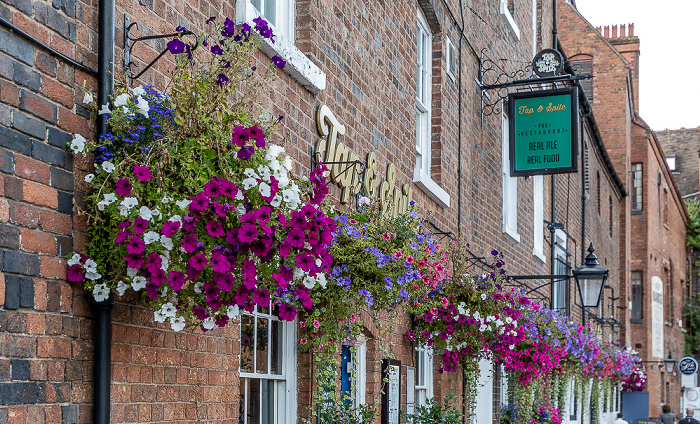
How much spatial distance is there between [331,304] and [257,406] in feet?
2.67

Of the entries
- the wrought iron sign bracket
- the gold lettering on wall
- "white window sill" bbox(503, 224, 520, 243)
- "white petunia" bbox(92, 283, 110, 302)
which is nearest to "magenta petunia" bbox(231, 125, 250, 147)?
"white petunia" bbox(92, 283, 110, 302)

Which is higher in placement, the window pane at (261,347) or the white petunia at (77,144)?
the white petunia at (77,144)

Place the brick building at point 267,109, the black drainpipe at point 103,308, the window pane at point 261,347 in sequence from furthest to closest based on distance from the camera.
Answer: the window pane at point 261,347 → the black drainpipe at point 103,308 → the brick building at point 267,109

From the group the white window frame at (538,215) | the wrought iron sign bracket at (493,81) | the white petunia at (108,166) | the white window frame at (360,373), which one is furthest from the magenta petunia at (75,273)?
Answer: the white window frame at (538,215)

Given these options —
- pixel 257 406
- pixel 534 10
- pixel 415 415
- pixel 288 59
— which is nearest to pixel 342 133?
pixel 288 59

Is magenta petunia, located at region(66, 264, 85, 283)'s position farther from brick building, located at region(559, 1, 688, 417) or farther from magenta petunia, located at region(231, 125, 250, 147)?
brick building, located at region(559, 1, 688, 417)

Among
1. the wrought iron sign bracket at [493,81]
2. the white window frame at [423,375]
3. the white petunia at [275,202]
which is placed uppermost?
the wrought iron sign bracket at [493,81]

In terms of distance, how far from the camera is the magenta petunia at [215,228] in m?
3.30

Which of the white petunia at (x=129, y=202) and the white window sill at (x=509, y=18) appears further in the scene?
the white window sill at (x=509, y=18)

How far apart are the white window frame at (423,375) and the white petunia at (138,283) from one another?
18.8 ft

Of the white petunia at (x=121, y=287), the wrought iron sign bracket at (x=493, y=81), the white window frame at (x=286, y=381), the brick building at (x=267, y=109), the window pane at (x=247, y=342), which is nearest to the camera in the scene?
the brick building at (x=267, y=109)

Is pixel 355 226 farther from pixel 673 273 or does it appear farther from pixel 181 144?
pixel 673 273

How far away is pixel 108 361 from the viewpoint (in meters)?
3.71

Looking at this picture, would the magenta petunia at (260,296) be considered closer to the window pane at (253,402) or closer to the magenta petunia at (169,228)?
the magenta petunia at (169,228)
